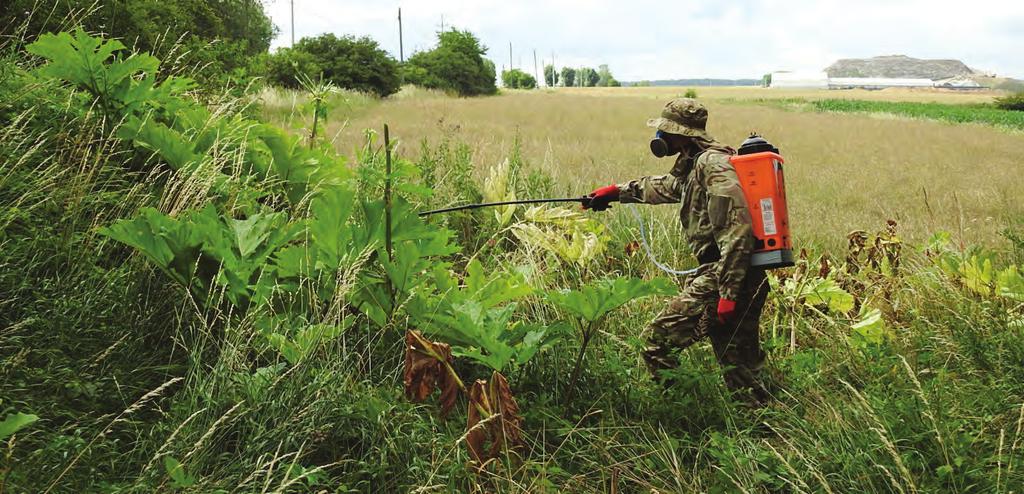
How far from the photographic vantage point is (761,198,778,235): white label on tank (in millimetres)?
3326

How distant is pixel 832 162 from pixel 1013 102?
34.6 metres

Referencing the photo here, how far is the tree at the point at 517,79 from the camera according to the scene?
10106 cm

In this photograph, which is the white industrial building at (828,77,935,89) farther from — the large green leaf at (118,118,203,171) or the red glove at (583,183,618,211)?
the large green leaf at (118,118,203,171)

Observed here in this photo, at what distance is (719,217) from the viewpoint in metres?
3.38

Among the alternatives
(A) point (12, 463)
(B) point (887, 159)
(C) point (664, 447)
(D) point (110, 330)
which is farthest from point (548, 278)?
(B) point (887, 159)

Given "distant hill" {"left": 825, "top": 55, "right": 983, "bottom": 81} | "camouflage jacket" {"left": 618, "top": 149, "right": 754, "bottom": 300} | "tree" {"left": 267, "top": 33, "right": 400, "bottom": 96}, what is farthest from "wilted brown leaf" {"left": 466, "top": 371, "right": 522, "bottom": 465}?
"distant hill" {"left": 825, "top": 55, "right": 983, "bottom": 81}

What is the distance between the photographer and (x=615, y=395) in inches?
137

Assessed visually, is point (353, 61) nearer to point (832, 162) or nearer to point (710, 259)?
point (832, 162)

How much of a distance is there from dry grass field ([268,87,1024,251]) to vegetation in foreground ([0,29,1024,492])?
1.45m

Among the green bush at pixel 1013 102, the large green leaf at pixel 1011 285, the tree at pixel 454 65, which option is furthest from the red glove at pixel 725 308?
the green bush at pixel 1013 102

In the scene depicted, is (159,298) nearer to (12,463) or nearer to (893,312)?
(12,463)

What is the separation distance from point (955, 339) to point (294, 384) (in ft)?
10.6

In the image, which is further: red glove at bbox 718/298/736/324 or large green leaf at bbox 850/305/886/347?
large green leaf at bbox 850/305/886/347

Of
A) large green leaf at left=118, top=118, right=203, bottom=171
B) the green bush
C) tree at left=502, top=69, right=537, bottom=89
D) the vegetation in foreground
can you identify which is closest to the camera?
the vegetation in foreground
